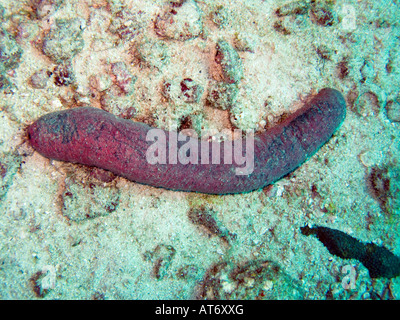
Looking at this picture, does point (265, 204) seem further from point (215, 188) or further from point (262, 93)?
point (262, 93)

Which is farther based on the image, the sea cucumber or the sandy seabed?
the sandy seabed

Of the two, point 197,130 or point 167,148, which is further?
point 197,130

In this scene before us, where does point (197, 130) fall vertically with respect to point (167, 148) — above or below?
above

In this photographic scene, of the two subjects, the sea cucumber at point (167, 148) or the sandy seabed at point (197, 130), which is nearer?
the sea cucumber at point (167, 148)

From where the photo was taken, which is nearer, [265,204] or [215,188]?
[215,188]

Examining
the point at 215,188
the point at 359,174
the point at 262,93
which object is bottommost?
the point at 215,188

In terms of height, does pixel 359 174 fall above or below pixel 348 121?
below
